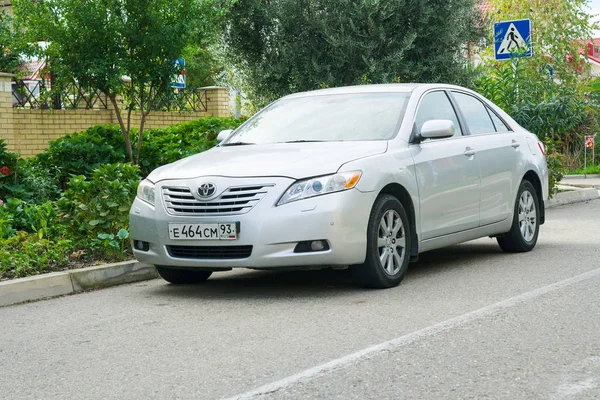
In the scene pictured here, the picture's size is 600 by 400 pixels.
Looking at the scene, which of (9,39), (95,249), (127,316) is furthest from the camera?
(9,39)

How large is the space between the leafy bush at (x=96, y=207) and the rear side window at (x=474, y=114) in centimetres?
315

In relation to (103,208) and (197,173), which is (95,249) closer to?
(103,208)

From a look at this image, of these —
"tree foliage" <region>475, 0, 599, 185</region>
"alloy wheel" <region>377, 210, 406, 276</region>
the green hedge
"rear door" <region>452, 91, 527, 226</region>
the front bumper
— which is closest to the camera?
the front bumper

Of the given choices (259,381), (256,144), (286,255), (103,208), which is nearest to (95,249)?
(103,208)

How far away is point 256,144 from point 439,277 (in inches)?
73.2

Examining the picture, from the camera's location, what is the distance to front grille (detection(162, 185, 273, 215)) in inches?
292

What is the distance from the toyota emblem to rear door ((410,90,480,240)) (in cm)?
170

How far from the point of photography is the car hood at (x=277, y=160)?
24.6 ft

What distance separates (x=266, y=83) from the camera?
18469 mm

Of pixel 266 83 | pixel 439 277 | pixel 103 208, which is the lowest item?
pixel 439 277

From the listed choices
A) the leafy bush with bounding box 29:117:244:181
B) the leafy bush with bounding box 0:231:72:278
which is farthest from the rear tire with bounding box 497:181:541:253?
the leafy bush with bounding box 29:117:244:181

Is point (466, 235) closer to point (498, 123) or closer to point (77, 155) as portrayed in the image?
point (498, 123)

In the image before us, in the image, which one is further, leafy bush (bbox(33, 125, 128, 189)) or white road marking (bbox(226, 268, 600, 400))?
leafy bush (bbox(33, 125, 128, 189))

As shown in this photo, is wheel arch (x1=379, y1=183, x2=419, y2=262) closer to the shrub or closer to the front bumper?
the front bumper
